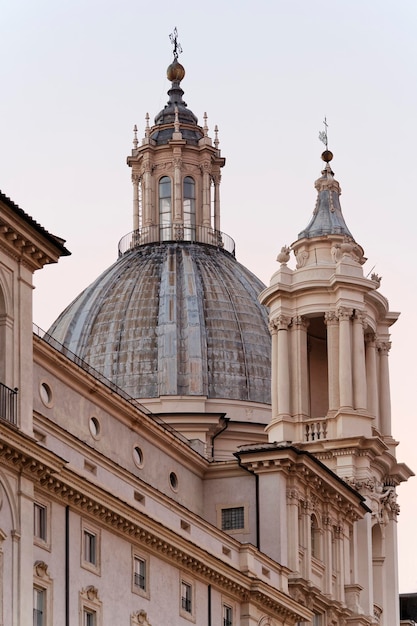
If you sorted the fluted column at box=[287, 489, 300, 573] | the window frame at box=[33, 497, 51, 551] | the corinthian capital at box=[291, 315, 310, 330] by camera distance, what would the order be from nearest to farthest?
1. the window frame at box=[33, 497, 51, 551]
2. the fluted column at box=[287, 489, 300, 573]
3. the corinthian capital at box=[291, 315, 310, 330]

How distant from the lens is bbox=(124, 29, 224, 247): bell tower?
12025cm

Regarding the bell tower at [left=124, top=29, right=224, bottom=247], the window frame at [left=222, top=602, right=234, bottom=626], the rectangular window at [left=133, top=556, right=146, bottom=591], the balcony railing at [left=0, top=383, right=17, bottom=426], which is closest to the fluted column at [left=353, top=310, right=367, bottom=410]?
the bell tower at [left=124, top=29, right=224, bottom=247]

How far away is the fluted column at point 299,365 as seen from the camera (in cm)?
10050

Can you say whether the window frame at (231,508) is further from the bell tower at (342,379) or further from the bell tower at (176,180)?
the bell tower at (176,180)

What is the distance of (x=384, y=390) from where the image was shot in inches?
4109

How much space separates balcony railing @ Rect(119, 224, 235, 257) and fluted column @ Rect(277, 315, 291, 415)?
59.4ft

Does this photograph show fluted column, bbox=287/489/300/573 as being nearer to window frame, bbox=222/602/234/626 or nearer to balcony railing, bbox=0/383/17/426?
window frame, bbox=222/602/234/626

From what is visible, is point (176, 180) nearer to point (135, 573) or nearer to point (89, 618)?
point (135, 573)

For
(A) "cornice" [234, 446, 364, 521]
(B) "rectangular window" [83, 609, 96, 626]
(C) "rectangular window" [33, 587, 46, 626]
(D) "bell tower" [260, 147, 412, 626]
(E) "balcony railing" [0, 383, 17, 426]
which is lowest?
(C) "rectangular window" [33, 587, 46, 626]

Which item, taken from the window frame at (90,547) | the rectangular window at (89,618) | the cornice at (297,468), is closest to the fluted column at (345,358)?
the cornice at (297,468)

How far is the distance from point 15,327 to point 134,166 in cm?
6292

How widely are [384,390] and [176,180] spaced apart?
2260cm

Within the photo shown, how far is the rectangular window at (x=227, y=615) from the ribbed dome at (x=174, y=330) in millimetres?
31853

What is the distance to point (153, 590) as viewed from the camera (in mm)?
70875
